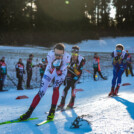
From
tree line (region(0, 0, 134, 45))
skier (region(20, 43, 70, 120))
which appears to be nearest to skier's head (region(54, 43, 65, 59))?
skier (region(20, 43, 70, 120))

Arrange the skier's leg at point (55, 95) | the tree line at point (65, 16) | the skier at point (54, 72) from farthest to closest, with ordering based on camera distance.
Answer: the tree line at point (65, 16) < the skier at point (54, 72) < the skier's leg at point (55, 95)

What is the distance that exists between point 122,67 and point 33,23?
33.9 metres

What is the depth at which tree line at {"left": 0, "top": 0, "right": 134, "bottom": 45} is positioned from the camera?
3553 centimetres

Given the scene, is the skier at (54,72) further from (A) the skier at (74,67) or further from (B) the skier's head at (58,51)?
(A) the skier at (74,67)

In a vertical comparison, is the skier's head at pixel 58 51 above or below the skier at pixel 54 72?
above

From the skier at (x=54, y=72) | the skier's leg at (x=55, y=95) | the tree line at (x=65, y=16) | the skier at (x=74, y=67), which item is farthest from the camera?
the tree line at (x=65, y=16)

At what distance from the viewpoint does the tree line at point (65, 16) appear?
117ft

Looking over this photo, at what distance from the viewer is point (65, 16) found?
39250 millimetres

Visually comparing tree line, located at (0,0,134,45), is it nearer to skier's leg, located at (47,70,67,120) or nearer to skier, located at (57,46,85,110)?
skier, located at (57,46,85,110)

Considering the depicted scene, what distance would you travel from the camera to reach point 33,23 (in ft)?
127

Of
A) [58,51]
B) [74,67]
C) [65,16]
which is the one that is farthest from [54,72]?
[65,16]

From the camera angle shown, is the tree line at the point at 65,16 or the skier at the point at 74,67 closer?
the skier at the point at 74,67

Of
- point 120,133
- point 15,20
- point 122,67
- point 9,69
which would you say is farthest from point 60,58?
point 15,20

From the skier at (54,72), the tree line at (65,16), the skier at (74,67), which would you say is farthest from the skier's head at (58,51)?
the tree line at (65,16)
